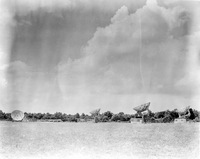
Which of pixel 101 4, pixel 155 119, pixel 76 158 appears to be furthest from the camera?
pixel 155 119

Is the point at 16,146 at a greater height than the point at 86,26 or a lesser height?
lesser

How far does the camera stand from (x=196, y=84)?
14.0 metres

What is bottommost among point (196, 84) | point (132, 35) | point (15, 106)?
point (15, 106)

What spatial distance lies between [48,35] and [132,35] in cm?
329

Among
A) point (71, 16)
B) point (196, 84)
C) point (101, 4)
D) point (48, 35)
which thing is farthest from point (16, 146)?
point (196, 84)

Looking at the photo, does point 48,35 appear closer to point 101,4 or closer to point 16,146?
point 101,4

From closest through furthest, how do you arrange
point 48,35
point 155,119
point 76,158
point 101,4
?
point 76,158
point 101,4
point 48,35
point 155,119

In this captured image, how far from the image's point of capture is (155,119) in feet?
143

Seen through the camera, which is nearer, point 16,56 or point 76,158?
point 76,158

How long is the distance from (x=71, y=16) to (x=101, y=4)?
1232mm

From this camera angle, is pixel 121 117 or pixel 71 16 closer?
pixel 71 16

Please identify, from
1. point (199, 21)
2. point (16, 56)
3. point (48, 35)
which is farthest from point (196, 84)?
point (16, 56)

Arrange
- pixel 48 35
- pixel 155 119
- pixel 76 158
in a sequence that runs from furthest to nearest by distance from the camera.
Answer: pixel 155 119
pixel 48 35
pixel 76 158

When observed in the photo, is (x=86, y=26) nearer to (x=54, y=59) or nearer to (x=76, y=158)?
(x=54, y=59)
